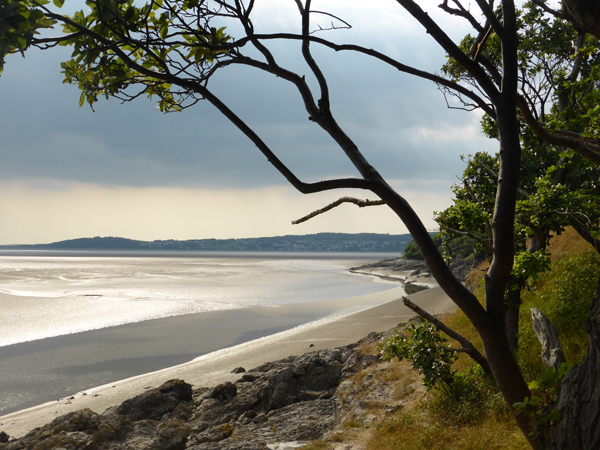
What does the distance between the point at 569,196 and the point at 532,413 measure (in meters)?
4.69

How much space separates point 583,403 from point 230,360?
46.1 feet

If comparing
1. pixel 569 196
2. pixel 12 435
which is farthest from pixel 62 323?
pixel 569 196

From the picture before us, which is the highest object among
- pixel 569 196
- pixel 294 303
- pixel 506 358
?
pixel 569 196

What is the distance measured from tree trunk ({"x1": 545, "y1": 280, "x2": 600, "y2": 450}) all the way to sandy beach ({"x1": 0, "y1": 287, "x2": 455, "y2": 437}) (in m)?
10.9

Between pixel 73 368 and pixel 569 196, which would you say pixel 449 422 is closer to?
pixel 569 196

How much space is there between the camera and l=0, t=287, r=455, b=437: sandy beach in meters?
10.6

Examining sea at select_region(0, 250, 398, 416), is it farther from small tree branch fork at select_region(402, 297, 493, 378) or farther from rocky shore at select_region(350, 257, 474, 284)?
rocky shore at select_region(350, 257, 474, 284)

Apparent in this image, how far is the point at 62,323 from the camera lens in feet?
74.7

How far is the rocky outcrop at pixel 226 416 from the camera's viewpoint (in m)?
7.74

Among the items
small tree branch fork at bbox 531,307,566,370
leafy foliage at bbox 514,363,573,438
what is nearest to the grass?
small tree branch fork at bbox 531,307,566,370

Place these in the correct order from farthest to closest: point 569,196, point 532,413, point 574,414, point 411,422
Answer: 1. point 411,422
2. point 569,196
3. point 532,413
4. point 574,414

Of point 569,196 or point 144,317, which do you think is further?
point 144,317

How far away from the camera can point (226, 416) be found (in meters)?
9.13

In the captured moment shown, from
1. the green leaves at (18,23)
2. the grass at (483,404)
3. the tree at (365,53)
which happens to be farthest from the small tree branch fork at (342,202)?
the grass at (483,404)
